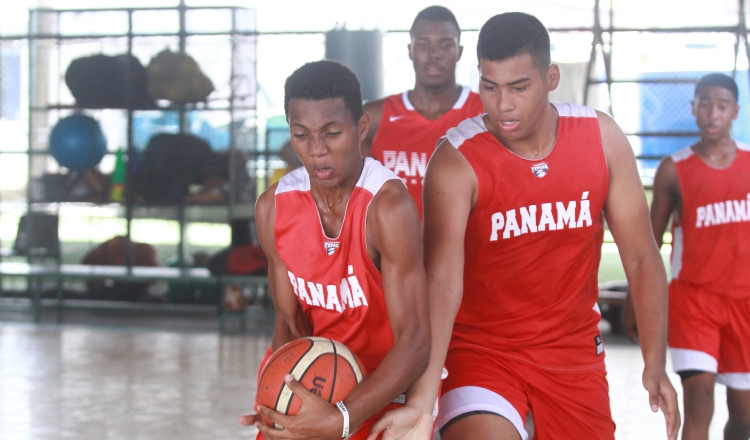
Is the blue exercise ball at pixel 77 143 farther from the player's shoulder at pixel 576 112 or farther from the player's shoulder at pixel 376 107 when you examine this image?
the player's shoulder at pixel 576 112

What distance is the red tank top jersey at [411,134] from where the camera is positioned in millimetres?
3555

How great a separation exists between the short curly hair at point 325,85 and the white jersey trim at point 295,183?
0.64ft

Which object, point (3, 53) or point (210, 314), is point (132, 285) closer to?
point (210, 314)

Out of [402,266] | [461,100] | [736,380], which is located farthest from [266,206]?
[736,380]

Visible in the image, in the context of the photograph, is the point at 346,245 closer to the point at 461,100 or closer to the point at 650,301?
the point at 650,301

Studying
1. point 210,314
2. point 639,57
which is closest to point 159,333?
point 210,314

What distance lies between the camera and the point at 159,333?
7379 mm

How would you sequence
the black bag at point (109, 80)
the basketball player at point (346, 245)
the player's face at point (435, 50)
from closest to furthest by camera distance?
1. the basketball player at point (346, 245)
2. the player's face at point (435, 50)
3. the black bag at point (109, 80)

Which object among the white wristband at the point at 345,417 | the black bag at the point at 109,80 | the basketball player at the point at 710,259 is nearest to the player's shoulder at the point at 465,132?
the white wristband at the point at 345,417

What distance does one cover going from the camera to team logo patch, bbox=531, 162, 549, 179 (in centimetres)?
233

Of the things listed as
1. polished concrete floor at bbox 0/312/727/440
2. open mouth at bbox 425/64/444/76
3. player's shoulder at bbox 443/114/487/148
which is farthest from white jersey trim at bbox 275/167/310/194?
polished concrete floor at bbox 0/312/727/440

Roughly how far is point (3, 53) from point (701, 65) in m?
6.35

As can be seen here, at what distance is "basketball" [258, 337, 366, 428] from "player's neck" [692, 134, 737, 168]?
86.8 inches

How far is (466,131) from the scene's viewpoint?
241cm
